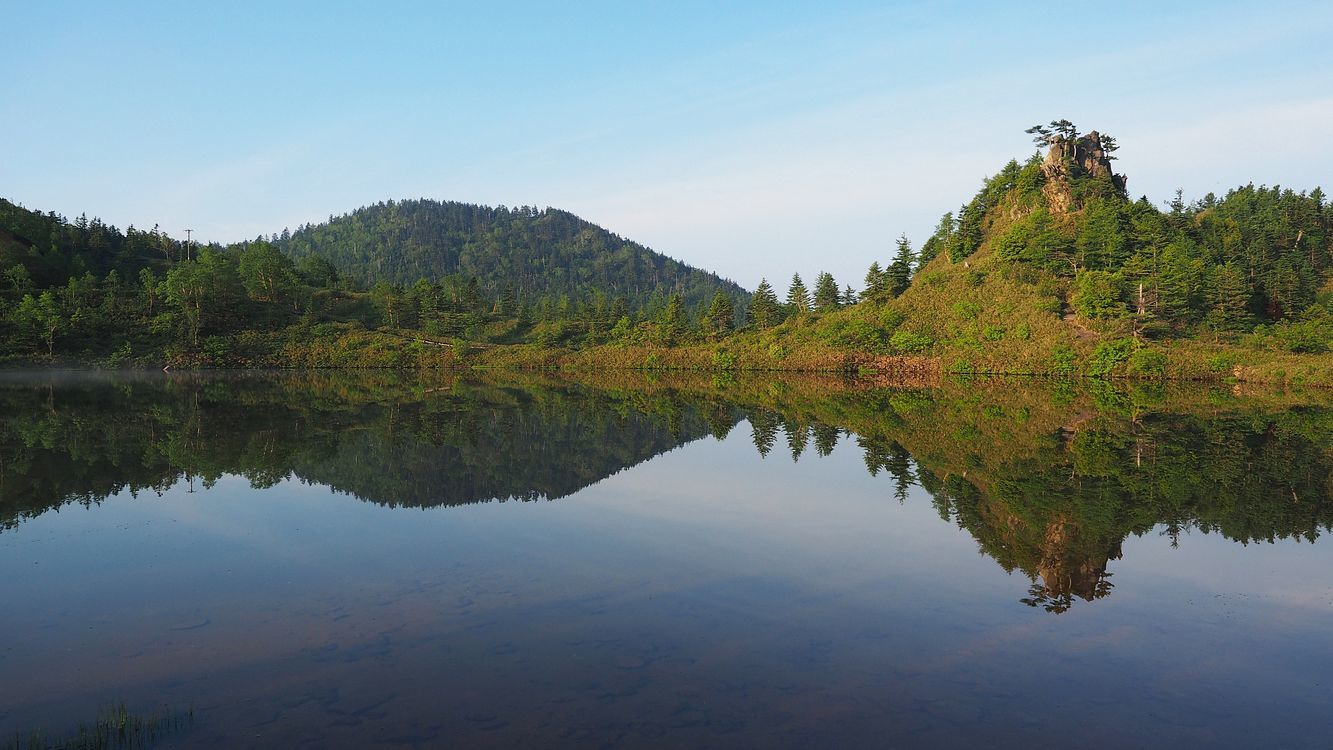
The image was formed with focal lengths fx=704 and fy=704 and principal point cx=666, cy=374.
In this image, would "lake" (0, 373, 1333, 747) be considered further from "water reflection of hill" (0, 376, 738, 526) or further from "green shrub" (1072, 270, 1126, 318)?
"green shrub" (1072, 270, 1126, 318)

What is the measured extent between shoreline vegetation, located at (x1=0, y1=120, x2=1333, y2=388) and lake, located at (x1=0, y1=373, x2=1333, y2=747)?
51.5m

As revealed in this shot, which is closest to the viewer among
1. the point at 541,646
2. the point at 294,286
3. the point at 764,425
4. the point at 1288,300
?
the point at 541,646

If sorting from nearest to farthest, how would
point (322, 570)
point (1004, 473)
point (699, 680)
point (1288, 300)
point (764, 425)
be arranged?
1. point (699, 680)
2. point (322, 570)
3. point (1004, 473)
4. point (764, 425)
5. point (1288, 300)

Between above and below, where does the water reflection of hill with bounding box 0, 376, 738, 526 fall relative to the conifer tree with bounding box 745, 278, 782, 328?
below

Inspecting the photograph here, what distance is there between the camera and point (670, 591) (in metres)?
12.8

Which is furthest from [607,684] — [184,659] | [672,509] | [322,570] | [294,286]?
[294,286]

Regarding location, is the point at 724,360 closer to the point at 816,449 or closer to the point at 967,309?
the point at 967,309

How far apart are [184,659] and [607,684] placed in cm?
590

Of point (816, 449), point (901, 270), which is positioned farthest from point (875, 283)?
point (816, 449)

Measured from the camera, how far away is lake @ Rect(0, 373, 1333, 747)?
8.34 meters

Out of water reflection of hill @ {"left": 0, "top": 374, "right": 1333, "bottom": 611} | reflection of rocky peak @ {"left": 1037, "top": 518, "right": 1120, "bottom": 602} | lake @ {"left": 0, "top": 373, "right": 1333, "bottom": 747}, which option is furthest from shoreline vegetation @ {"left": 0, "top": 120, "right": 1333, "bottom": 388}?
reflection of rocky peak @ {"left": 1037, "top": 518, "right": 1120, "bottom": 602}

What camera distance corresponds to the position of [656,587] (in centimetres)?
1299

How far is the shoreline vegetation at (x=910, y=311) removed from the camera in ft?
251

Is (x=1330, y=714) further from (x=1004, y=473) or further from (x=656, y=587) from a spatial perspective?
(x=1004, y=473)
